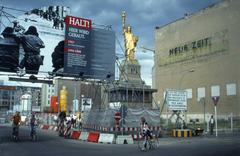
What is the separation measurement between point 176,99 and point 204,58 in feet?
168

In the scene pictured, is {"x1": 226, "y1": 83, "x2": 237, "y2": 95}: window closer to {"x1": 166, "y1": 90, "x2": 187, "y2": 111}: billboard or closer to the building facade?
the building facade

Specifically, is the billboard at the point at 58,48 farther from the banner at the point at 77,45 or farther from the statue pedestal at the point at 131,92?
the statue pedestal at the point at 131,92

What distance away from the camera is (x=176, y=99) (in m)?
33.1

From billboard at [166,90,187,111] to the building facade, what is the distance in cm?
4155

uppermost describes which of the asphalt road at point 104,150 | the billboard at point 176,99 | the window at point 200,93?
the window at point 200,93

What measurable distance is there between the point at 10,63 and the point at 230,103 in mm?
56528

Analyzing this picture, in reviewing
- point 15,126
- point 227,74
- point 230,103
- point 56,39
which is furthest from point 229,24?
point 15,126

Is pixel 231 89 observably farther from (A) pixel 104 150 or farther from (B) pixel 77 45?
(A) pixel 104 150

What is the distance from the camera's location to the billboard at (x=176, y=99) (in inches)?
1283

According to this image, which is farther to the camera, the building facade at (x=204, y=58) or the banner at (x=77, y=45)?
the building facade at (x=204, y=58)

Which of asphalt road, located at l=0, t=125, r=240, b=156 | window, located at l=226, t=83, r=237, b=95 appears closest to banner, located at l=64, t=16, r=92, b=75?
asphalt road, located at l=0, t=125, r=240, b=156

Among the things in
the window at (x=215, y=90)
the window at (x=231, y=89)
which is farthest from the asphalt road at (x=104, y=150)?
the window at (x=215, y=90)

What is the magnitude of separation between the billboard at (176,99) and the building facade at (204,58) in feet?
136

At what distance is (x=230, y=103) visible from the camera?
240 feet
